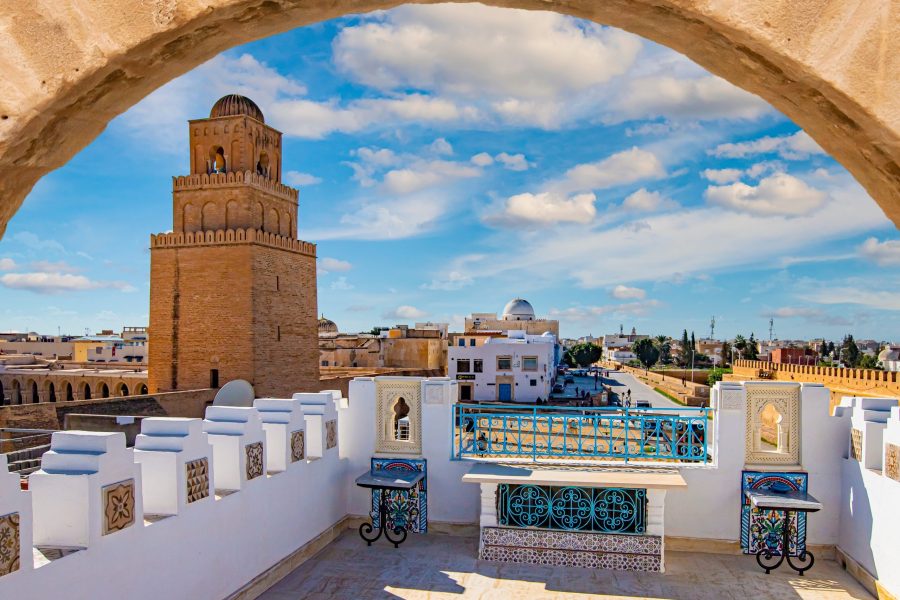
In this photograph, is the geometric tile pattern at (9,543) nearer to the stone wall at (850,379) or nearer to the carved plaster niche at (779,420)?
the carved plaster niche at (779,420)

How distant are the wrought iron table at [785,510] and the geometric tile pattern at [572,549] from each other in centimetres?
111

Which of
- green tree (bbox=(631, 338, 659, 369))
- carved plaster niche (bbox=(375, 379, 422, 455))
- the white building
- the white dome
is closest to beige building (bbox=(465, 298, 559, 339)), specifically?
the white dome

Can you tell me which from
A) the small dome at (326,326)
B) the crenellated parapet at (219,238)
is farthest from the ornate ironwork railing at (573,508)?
the small dome at (326,326)

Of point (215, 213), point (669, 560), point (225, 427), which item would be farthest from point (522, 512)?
point (215, 213)

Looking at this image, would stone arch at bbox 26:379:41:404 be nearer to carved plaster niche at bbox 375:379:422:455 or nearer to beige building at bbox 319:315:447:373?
beige building at bbox 319:315:447:373

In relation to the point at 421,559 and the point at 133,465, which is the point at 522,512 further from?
the point at 133,465

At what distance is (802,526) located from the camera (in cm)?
698

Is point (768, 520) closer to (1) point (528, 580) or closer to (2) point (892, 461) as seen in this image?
(2) point (892, 461)

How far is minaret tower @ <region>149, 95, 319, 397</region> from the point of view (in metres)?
22.0

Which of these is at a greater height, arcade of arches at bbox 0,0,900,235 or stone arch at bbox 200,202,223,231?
stone arch at bbox 200,202,223,231

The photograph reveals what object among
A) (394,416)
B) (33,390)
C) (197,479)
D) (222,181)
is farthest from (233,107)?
(197,479)

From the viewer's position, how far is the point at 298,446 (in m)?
7.03

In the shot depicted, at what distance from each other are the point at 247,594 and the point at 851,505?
6.00 m

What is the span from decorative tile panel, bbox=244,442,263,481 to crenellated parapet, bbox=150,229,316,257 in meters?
16.9
